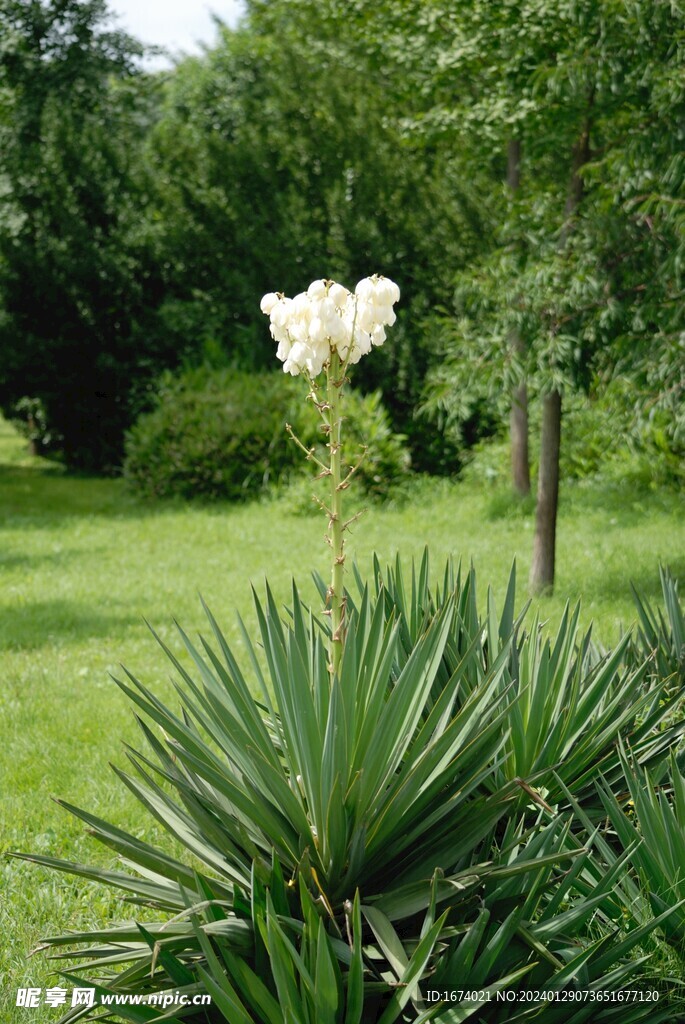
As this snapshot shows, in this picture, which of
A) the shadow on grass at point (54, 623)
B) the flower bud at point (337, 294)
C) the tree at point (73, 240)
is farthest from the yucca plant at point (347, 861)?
the tree at point (73, 240)

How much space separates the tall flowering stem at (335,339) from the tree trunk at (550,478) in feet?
16.8

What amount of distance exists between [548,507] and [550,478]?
0.22m

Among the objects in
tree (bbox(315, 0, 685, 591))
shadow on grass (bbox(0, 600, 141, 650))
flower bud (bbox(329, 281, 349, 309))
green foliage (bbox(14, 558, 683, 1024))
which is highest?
tree (bbox(315, 0, 685, 591))

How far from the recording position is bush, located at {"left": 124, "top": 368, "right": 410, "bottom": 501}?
43.1 ft

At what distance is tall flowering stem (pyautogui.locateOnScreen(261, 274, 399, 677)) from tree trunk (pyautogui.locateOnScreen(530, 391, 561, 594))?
5179 millimetres

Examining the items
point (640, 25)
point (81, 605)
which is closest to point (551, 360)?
point (640, 25)

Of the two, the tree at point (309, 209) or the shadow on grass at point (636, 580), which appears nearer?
the shadow on grass at point (636, 580)

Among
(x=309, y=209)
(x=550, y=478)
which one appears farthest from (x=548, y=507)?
(x=309, y=209)

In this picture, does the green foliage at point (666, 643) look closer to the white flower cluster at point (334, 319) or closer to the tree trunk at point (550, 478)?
the white flower cluster at point (334, 319)

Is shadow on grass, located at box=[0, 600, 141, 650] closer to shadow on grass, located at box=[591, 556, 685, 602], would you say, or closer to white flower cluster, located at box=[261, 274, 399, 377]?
shadow on grass, located at box=[591, 556, 685, 602]

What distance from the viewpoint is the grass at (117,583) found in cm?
407

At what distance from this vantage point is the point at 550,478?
7828 millimetres

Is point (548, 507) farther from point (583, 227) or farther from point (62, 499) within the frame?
point (62, 499)

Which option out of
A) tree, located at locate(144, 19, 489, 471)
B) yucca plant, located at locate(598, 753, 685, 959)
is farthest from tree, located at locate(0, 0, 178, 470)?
yucca plant, located at locate(598, 753, 685, 959)
